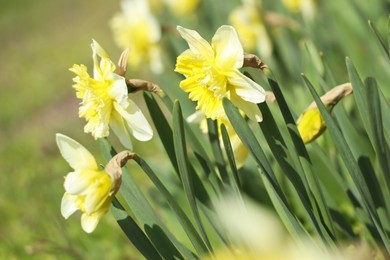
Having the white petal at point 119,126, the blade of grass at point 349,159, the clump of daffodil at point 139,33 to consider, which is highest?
the clump of daffodil at point 139,33

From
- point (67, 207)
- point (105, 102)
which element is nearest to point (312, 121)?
point (105, 102)

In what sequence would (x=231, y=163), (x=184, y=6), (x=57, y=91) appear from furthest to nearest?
(x=57, y=91)
(x=184, y=6)
(x=231, y=163)

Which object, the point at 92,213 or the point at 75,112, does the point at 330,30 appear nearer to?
the point at 92,213

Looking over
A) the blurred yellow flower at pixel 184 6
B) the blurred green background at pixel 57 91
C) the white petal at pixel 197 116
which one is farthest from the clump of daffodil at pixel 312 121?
the blurred yellow flower at pixel 184 6

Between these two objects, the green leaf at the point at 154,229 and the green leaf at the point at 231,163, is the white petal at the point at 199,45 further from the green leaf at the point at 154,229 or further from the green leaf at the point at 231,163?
the green leaf at the point at 154,229

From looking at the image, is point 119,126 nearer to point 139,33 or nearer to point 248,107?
point 248,107
